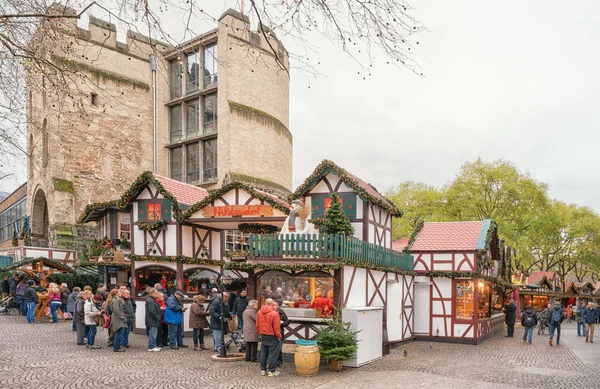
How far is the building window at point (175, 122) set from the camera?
122 feet

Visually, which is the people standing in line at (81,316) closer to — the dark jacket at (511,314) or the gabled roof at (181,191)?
the gabled roof at (181,191)

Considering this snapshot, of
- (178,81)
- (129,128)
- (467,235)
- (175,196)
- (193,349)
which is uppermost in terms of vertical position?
(178,81)

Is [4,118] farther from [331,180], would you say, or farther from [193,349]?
[331,180]

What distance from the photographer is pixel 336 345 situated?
39.7ft

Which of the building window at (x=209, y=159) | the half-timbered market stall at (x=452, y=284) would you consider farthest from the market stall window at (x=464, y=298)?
the building window at (x=209, y=159)

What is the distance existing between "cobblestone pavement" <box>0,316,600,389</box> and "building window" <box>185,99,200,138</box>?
2130 centimetres

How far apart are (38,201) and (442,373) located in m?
31.1

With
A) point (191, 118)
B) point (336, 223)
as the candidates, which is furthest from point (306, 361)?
point (191, 118)

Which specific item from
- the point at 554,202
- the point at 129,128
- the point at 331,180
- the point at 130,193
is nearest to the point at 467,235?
the point at 331,180

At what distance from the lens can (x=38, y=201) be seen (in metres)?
35.3

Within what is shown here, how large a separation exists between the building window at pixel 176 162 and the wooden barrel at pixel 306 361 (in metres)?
27.1

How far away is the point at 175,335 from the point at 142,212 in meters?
6.94

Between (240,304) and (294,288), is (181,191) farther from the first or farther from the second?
(294,288)

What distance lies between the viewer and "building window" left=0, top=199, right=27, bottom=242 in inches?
1519
